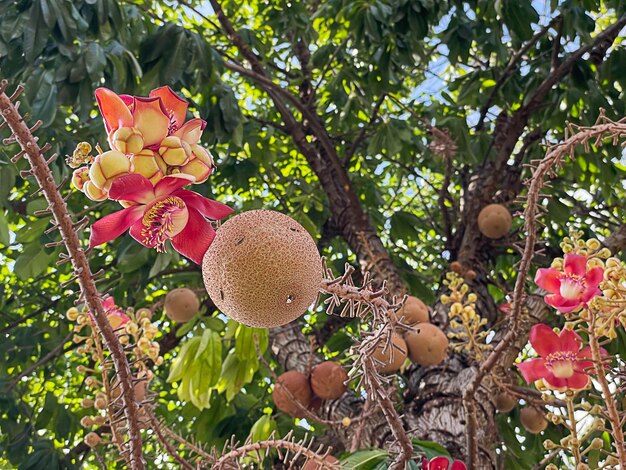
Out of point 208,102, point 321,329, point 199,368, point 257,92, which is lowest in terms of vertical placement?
point 199,368

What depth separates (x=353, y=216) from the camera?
2.86 m

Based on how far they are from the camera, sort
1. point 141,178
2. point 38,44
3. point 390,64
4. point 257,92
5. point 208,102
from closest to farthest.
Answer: point 141,178, point 38,44, point 208,102, point 390,64, point 257,92

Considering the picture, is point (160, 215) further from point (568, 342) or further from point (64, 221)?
point (568, 342)

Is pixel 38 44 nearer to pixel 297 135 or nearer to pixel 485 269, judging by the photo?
pixel 297 135

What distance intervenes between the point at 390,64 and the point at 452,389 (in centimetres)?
123

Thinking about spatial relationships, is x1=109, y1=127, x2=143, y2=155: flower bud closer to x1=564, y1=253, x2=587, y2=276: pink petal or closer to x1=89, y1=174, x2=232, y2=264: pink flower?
x1=89, y1=174, x2=232, y2=264: pink flower

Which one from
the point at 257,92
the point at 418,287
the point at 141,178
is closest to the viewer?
the point at 141,178

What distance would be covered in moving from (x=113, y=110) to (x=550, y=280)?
0.83 metres

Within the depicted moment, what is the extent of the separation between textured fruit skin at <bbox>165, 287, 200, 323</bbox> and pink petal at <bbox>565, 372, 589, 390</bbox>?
1428mm

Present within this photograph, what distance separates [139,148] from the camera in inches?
28.0

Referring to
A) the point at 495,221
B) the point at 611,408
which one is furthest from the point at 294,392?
the point at 611,408

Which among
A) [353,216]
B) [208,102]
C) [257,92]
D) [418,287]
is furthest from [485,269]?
[257,92]

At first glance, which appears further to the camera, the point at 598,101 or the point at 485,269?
the point at 485,269

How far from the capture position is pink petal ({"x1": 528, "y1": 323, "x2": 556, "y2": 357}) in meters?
→ 1.27
